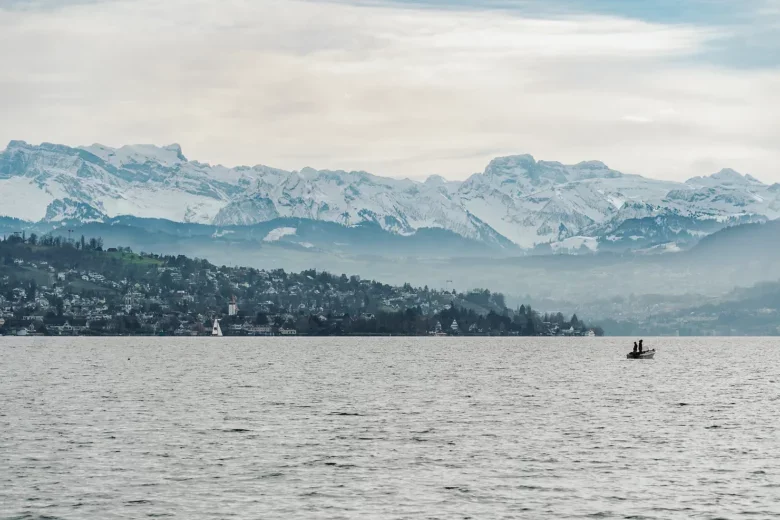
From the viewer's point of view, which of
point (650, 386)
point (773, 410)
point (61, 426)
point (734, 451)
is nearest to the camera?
point (734, 451)

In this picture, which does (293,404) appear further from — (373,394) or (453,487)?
(453,487)

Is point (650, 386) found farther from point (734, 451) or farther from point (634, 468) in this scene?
point (634, 468)

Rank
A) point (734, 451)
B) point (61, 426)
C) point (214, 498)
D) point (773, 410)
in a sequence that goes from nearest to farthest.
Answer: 1. point (214, 498)
2. point (734, 451)
3. point (61, 426)
4. point (773, 410)

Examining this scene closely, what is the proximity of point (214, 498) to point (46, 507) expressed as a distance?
29.0 ft

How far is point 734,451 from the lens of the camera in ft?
302

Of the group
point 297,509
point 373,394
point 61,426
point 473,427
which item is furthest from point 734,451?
point 373,394

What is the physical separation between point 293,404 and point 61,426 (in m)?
31.3

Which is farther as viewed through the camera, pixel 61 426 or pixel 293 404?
pixel 293 404

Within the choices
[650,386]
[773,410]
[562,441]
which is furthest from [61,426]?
[650,386]

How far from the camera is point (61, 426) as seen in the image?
346 ft

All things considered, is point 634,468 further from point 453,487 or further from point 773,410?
point 773,410

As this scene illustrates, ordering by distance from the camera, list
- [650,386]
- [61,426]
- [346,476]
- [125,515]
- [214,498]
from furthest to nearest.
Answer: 1. [650,386]
2. [61,426]
3. [346,476]
4. [214,498]
5. [125,515]

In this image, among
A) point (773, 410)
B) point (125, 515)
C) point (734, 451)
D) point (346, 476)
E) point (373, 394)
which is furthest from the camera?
point (373, 394)

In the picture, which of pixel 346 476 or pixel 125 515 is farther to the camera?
pixel 346 476
